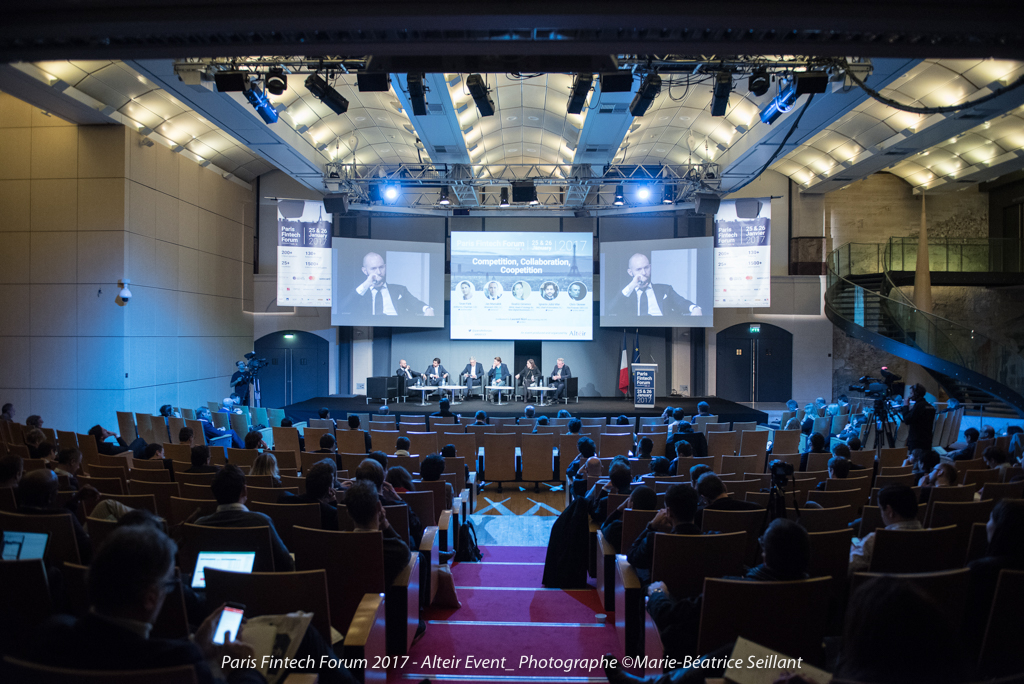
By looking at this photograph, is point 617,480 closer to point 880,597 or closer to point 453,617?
point 453,617

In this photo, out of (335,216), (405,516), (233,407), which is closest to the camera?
(405,516)

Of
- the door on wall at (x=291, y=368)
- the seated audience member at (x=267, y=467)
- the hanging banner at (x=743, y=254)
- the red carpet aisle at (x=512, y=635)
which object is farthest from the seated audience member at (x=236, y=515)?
the hanging banner at (x=743, y=254)

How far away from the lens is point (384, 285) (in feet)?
44.6

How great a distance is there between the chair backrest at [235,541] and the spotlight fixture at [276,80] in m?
5.84

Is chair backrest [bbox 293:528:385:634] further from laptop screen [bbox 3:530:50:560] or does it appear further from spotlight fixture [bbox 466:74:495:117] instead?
spotlight fixture [bbox 466:74:495:117]

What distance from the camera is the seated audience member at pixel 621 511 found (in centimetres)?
330

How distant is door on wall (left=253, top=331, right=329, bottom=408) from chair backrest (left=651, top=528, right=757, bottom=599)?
1364cm

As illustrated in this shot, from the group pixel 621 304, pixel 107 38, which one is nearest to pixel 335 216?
pixel 621 304

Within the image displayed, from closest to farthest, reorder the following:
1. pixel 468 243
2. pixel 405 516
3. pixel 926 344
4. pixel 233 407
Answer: pixel 405 516 → pixel 233 407 → pixel 926 344 → pixel 468 243

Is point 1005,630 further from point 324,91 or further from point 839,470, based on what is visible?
point 324,91

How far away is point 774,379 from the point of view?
14.8 metres

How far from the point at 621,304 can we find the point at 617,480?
33.5 feet

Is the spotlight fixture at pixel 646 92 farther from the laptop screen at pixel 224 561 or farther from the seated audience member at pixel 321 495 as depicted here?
the laptop screen at pixel 224 561

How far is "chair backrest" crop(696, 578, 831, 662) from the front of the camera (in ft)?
6.24
